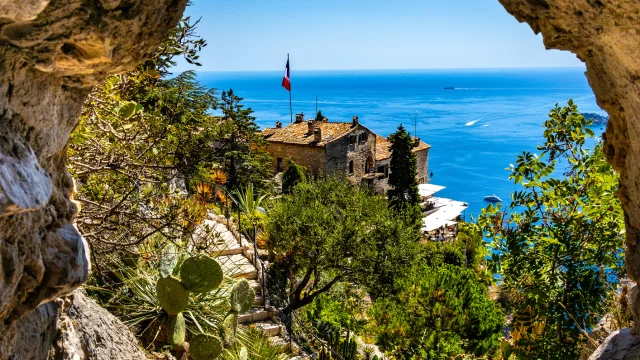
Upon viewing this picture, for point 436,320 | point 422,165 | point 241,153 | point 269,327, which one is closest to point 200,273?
point 269,327

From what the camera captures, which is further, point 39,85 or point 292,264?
point 292,264

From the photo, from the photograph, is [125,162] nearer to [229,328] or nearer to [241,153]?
[229,328]

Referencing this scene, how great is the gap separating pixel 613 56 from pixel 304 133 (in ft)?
99.7

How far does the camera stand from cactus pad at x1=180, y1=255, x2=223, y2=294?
692cm

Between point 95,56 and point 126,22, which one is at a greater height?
point 126,22

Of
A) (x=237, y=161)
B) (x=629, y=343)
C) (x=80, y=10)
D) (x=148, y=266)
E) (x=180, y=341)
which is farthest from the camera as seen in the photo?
(x=237, y=161)

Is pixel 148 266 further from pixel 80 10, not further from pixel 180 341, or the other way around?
pixel 80 10

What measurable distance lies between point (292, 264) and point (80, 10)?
41.8 ft

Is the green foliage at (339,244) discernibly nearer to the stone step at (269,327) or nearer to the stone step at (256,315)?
the stone step at (256,315)

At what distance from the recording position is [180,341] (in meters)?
6.95

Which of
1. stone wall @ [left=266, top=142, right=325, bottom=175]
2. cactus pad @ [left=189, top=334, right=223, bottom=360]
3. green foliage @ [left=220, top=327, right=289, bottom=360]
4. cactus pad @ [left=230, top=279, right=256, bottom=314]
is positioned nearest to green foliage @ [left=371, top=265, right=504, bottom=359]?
green foliage @ [left=220, top=327, right=289, bottom=360]

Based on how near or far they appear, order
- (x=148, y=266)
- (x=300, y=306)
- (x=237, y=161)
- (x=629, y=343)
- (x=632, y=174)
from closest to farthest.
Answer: (x=632, y=174), (x=629, y=343), (x=148, y=266), (x=300, y=306), (x=237, y=161)

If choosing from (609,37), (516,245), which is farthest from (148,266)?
(609,37)

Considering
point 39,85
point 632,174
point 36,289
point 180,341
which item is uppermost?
point 39,85
